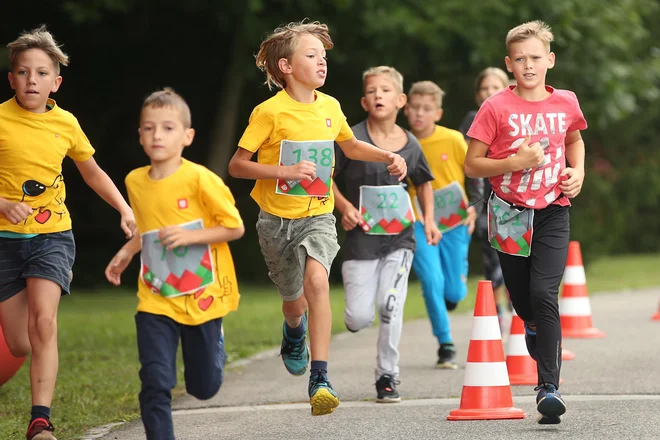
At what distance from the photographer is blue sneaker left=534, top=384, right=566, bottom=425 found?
6.27 meters

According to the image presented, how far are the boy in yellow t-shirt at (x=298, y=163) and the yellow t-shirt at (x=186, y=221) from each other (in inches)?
27.6

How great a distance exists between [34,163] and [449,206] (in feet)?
13.4

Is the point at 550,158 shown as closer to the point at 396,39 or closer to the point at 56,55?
the point at 56,55

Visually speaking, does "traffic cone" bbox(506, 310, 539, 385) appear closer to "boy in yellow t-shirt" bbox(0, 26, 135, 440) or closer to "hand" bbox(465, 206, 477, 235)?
"hand" bbox(465, 206, 477, 235)

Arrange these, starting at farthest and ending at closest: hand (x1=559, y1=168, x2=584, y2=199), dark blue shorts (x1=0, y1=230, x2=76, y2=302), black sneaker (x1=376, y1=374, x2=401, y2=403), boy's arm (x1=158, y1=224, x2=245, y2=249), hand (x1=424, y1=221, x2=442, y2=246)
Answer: hand (x1=424, y1=221, x2=442, y2=246)
black sneaker (x1=376, y1=374, x2=401, y2=403)
hand (x1=559, y1=168, x2=584, y2=199)
dark blue shorts (x1=0, y1=230, x2=76, y2=302)
boy's arm (x1=158, y1=224, x2=245, y2=249)

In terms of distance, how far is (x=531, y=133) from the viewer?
21.2ft

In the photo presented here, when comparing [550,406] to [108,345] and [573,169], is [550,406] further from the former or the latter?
[108,345]

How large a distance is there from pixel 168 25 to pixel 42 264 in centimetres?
1503

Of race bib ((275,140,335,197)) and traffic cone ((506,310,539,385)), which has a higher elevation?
race bib ((275,140,335,197))

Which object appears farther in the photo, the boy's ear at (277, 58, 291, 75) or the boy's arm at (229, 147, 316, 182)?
the boy's ear at (277, 58, 291, 75)

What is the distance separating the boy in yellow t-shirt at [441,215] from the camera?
9141 millimetres

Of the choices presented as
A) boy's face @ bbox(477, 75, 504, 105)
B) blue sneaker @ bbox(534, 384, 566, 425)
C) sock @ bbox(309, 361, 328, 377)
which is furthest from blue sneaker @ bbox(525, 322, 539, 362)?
boy's face @ bbox(477, 75, 504, 105)

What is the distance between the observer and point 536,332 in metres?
6.63

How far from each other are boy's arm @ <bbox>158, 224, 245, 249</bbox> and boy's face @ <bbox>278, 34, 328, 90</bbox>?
1.24m
